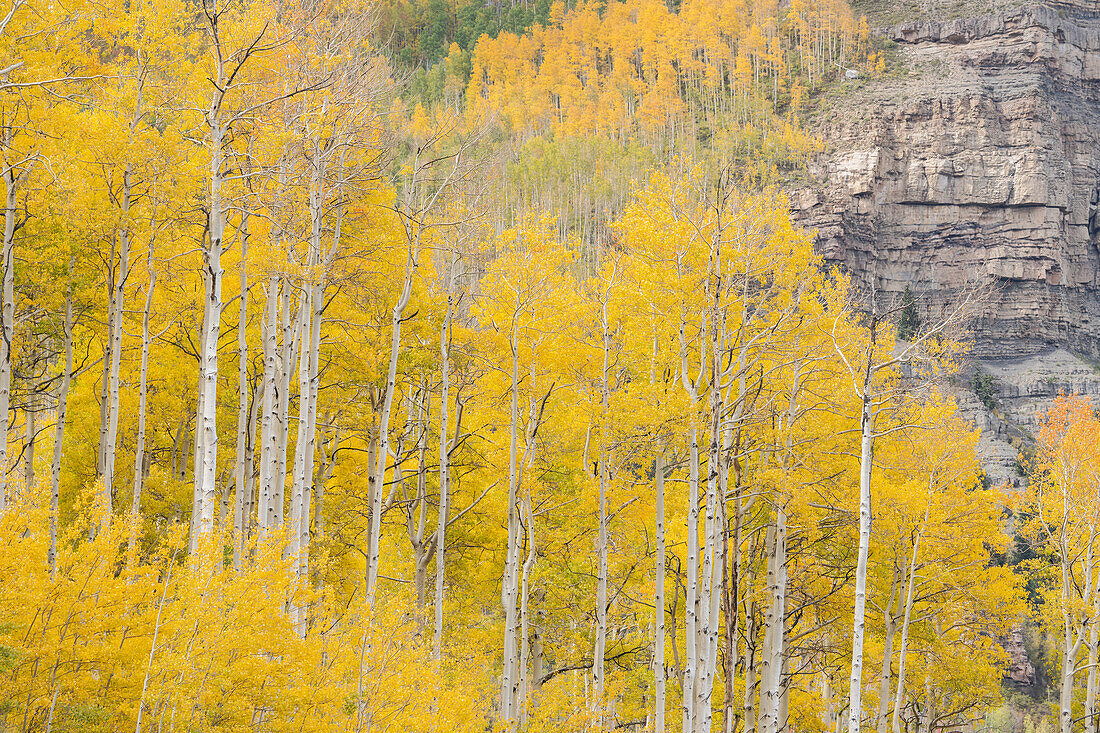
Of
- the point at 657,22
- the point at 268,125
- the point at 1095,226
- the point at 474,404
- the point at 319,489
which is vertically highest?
the point at 657,22

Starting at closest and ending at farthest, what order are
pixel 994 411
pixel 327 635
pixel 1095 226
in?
1. pixel 327 635
2. pixel 994 411
3. pixel 1095 226

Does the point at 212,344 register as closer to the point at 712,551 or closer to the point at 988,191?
the point at 712,551

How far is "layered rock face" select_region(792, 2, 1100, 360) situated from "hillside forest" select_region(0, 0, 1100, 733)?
181 ft

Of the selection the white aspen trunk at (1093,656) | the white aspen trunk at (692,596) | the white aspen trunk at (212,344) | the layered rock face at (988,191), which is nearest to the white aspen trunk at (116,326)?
the white aspen trunk at (212,344)

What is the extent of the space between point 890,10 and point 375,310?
97.8 meters

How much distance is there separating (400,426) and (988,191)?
72.7 meters

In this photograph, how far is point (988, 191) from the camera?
75.5 meters

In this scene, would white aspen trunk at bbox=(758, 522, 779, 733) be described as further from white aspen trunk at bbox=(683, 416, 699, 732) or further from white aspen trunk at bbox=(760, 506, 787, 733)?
white aspen trunk at bbox=(683, 416, 699, 732)

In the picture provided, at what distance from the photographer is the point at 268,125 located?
41.7ft

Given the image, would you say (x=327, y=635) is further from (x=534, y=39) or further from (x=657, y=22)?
(x=534, y=39)

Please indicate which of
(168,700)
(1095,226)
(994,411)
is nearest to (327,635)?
(168,700)

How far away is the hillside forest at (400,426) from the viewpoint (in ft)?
33.2

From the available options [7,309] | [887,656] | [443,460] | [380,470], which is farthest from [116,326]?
[887,656]

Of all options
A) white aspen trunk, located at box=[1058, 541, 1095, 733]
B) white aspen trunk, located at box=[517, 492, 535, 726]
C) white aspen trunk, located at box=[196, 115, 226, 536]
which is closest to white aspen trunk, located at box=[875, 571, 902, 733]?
white aspen trunk, located at box=[1058, 541, 1095, 733]
